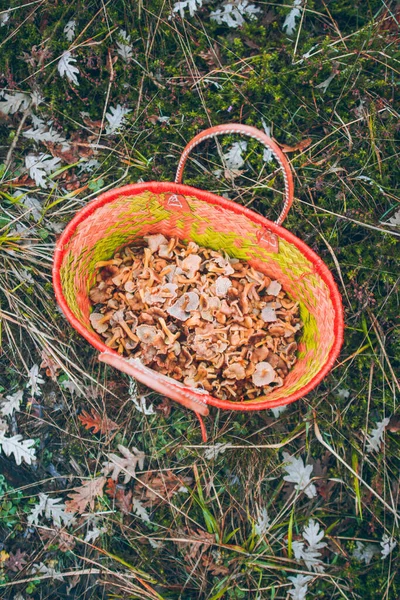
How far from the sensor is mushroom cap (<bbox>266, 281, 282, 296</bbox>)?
2615mm

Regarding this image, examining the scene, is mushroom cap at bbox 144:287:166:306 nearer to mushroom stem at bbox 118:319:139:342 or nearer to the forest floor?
mushroom stem at bbox 118:319:139:342

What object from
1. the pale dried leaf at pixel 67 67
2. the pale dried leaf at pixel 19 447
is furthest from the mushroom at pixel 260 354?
the pale dried leaf at pixel 67 67

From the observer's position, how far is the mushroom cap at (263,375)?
2.47 metres

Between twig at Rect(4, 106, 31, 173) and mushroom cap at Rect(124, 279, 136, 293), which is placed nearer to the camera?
mushroom cap at Rect(124, 279, 136, 293)

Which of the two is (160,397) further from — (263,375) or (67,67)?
(67,67)

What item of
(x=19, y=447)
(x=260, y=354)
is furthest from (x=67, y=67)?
(x=19, y=447)

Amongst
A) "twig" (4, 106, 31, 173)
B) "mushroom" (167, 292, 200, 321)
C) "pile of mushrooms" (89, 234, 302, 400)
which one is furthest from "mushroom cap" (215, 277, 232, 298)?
"twig" (4, 106, 31, 173)

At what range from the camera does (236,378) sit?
2.48 m

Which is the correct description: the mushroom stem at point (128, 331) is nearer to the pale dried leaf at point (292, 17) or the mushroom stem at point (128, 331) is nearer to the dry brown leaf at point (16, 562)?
the dry brown leaf at point (16, 562)

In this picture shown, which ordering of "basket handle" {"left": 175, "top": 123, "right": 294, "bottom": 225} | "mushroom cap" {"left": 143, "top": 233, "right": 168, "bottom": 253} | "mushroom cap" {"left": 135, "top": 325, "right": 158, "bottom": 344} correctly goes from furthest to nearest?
1. "mushroom cap" {"left": 143, "top": 233, "right": 168, "bottom": 253}
2. "mushroom cap" {"left": 135, "top": 325, "right": 158, "bottom": 344}
3. "basket handle" {"left": 175, "top": 123, "right": 294, "bottom": 225}

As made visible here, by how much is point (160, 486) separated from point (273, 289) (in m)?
1.20

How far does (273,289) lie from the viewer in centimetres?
262

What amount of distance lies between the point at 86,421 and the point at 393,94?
7.92 ft

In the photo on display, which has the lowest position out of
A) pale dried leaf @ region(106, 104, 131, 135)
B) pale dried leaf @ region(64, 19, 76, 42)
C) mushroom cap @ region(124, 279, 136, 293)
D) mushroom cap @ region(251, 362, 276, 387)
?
mushroom cap @ region(251, 362, 276, 387)
